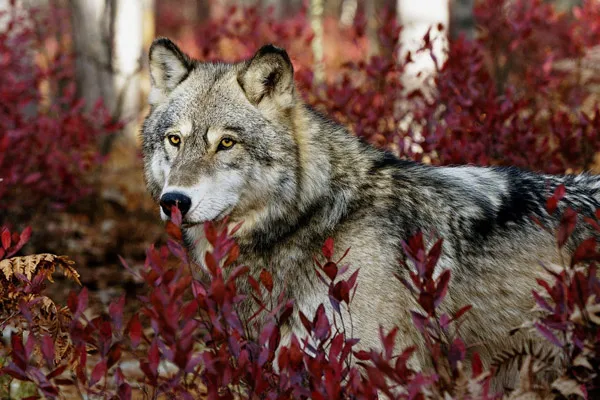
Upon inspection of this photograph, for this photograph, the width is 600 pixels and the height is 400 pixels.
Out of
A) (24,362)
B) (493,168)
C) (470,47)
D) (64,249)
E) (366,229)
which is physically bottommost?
(64,249)

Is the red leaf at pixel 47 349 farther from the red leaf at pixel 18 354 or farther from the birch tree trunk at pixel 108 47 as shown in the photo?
the birch tree trunk at pixel 108 47

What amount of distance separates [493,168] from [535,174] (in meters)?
0.21

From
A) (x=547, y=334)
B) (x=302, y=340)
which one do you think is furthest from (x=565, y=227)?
(x=302, y=340)

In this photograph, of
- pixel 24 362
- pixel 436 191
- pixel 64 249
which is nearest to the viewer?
pixel 24 362

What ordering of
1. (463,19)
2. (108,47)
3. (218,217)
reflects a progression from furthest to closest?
(108,47)
(463,19)
(218,217)

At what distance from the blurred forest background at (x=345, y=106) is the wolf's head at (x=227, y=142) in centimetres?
131

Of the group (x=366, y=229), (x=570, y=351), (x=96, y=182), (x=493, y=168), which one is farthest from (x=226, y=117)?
(x=96, y=182)

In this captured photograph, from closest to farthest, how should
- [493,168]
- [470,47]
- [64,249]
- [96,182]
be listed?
[493,168]
[470,47]
[64,249]
[96,182]

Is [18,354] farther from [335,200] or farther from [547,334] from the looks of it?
[335,200]

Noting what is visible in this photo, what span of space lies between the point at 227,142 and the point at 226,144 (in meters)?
0.01

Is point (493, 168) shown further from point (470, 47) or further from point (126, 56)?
point (126, 56)

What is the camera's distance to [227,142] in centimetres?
358

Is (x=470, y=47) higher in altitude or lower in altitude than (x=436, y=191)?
higher

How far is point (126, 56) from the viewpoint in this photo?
11406 mm
